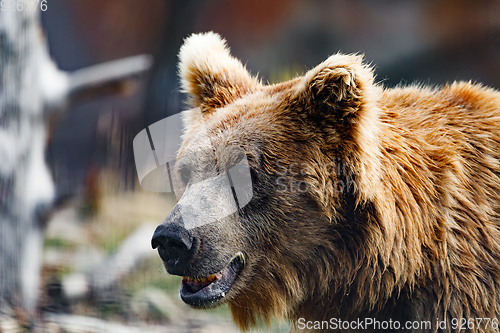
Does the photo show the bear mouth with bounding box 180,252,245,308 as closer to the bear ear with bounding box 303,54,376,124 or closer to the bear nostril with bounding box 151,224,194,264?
the bear nostril with bounding box 151,224,194,264

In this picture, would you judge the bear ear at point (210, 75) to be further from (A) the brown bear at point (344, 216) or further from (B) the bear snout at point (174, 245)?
(B) the bear snout at point (174, 245)

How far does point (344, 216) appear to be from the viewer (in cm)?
206

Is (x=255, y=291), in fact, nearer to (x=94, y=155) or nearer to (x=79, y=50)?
(x=94, y=155)

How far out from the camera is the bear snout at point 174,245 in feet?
5.98

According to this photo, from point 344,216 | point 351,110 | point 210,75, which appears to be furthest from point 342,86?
point 210,75

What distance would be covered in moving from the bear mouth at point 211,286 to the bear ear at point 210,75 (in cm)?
98


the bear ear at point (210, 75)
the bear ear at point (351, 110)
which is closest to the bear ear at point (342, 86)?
the bear ear at point (351, 110)

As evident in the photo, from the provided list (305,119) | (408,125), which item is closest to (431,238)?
(408,125)

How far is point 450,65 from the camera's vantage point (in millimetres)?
4473

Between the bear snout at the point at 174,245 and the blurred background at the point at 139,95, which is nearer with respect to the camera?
the bear snout at the point at 174,245

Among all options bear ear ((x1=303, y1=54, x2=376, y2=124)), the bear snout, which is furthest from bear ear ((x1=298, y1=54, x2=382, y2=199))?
the bear snout

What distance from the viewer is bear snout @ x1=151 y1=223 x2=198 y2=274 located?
1.82 metres

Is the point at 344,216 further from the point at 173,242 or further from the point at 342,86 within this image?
the point at 173,242

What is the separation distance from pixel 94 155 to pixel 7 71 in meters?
0.96
